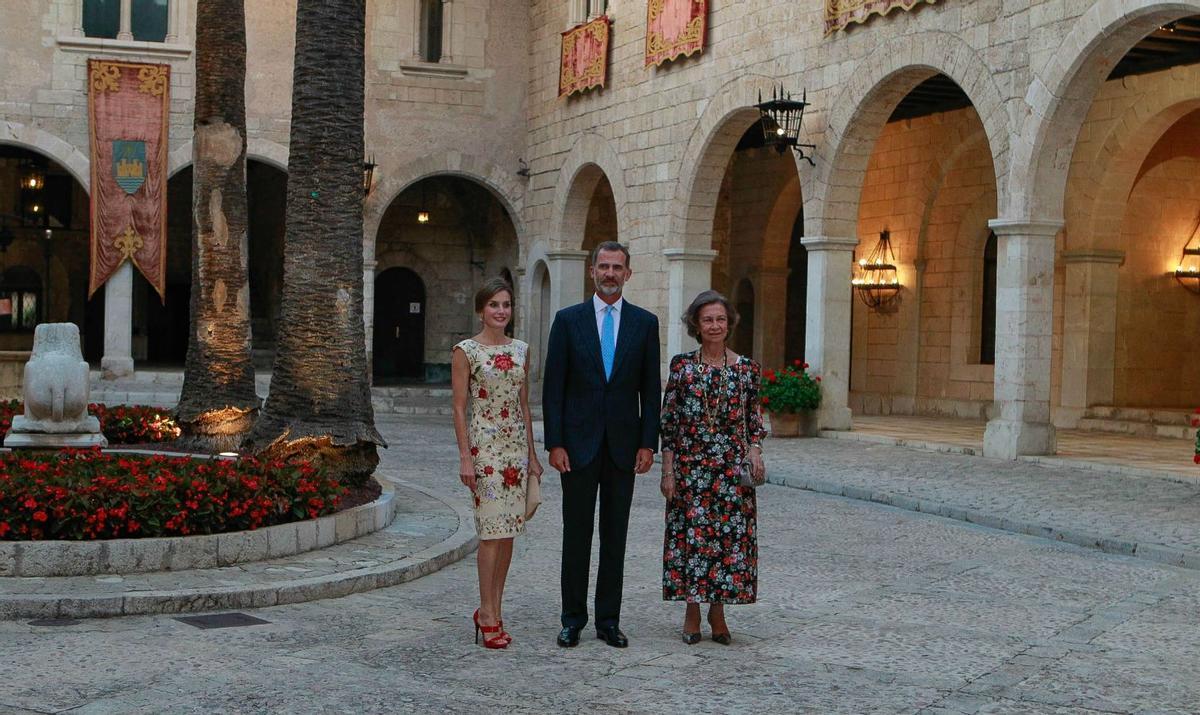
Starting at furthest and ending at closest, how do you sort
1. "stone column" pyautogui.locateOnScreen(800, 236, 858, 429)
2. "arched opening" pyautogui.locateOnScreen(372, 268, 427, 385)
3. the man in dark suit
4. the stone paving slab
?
"arched opening" pyautogui.locateOnScreen(372, 268, 427, 385) → "stone column" pyautogui.locateOnScreen(800, 236, 858, 429) → the stone paving slab → the man in dark suit

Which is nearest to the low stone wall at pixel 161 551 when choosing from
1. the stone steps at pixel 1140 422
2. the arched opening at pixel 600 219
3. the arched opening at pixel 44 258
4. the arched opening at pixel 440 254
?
the stone steps at pixel 1140 422

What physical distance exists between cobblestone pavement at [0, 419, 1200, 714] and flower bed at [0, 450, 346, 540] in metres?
0.96

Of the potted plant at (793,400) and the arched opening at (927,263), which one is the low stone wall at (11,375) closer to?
the potted plant at (793,400)

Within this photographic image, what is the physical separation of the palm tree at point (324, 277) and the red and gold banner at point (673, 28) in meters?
10.8

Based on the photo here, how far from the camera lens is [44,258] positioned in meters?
32.9

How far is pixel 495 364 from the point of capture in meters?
6.70

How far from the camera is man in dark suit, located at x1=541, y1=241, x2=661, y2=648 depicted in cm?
667

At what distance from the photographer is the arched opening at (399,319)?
3061 centimetres

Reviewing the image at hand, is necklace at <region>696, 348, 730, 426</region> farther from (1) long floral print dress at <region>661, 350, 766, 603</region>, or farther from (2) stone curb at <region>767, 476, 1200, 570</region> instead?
(2) stone curb at <region>767, 476, 1200, 570</region>

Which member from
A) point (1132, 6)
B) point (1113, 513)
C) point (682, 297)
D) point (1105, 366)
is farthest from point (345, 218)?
point (1105, 366)

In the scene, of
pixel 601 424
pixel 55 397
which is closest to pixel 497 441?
pixel 601 424

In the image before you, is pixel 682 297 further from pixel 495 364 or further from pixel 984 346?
pixel 495 364

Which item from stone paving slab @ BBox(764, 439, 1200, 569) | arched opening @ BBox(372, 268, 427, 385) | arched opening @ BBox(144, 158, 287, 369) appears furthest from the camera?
arched opening @ BBox(144, 158, 287, 369)

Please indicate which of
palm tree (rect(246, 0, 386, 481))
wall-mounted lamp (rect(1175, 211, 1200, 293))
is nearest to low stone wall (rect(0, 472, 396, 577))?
palm tree (rect(246, 0, 386, 481))
